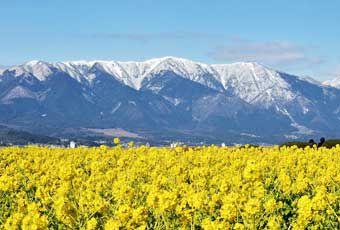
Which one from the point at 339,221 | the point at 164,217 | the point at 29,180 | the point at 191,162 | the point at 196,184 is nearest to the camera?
the point at 164,217

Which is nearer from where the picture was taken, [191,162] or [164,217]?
[164,217]

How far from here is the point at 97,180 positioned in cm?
1209

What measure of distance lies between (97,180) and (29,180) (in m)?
1.72

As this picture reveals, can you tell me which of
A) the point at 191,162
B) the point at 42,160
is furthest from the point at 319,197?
the point at 42,160

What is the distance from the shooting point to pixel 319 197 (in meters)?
8.14

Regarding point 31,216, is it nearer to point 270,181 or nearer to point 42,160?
point 270,181

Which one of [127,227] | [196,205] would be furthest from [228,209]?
[127,227]

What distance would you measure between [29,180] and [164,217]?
5.82m

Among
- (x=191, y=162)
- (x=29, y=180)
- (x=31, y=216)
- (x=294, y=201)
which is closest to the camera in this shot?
(x=31, y=216)

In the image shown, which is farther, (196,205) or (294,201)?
(294,201)

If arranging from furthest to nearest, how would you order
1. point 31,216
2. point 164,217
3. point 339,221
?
point 339,221
point 164,217
point 31,216

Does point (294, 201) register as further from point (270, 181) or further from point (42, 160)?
point (42, 160)

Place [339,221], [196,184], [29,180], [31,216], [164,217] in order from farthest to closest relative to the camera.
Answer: [29,180] < [196,184] < [339,221] < [164,217] < [31,216]

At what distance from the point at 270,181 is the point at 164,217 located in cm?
611
